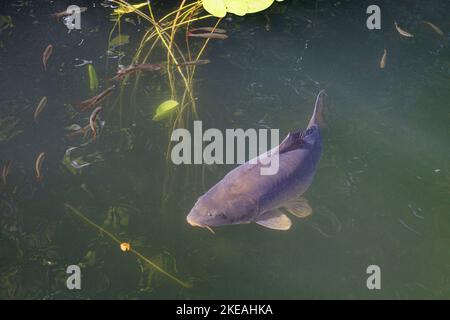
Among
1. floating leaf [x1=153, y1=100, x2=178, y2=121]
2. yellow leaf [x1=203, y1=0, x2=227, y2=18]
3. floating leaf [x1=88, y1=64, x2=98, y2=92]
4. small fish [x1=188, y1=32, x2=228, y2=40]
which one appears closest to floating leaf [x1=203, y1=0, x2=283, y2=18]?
yellow leaf [x1=203, y1=0, x2=227, y2=18]

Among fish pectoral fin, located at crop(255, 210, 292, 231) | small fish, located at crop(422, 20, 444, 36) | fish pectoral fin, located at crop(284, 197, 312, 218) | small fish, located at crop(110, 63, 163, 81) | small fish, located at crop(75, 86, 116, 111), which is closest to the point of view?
fish pectoral fin, located at crop(255, 210, 292, 231)

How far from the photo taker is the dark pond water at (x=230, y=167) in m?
1.97

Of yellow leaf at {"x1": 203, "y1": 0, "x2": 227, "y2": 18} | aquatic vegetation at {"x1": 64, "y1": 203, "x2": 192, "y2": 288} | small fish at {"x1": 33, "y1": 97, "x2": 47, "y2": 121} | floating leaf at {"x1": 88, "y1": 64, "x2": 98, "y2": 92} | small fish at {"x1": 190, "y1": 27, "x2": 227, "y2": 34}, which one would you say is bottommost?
aquatic vegetation at {"x1": 64, "y1": 203, "x2": 192, "y2": 288}

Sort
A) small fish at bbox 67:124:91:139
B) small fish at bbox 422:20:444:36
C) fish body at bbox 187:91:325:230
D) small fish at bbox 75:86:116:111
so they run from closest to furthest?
fish body at bbox 187:91:325:230, small fish at bbox 67:124:91:139, small fish at bbox 75:86:116:111, small fish at bbox 422:20:444:36

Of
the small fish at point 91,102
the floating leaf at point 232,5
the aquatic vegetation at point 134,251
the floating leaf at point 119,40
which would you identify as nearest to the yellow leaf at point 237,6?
the floating leaf at point 232,5

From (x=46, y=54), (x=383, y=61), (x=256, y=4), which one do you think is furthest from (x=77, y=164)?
(x=383, y=61)

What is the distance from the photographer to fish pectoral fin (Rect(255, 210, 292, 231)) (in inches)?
76.8

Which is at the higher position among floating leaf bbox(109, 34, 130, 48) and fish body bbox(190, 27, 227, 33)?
fish body bbox(190, 27, 227, 33)

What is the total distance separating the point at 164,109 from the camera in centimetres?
241

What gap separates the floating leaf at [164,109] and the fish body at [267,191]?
60 cm

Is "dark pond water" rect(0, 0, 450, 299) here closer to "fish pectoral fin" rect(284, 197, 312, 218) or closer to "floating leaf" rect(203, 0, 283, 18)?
"fish pectoral fin" rect(284, 197, 312, 218)

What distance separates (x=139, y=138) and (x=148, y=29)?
2.62 feet

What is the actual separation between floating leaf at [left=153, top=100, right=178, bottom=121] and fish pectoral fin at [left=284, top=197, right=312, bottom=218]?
28.9 inches

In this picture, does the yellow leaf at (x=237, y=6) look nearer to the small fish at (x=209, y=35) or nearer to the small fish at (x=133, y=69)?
the small fish at (x=209, y=35)
